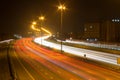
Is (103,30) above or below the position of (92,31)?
above

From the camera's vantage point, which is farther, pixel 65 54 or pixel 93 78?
pixel 65 54

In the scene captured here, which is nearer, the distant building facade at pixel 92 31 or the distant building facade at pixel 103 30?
the distant building facade at pixel 103 30

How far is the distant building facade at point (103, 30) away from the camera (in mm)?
148288

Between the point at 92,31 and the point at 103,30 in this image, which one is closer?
the point at 103,30

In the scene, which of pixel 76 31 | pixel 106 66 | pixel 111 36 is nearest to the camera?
pixel 106 66

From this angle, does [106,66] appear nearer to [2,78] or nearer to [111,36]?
[2,78]

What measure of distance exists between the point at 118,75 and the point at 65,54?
90.9 feet

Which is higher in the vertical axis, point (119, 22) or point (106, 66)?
point (119, 22)

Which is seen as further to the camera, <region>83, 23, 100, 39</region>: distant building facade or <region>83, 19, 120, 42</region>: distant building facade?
<region>83, 23, 100, 39</region>: distant building facade

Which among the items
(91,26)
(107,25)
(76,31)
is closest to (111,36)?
(107,25)

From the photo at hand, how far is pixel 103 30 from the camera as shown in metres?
160

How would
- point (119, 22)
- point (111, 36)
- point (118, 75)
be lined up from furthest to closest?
1. point (119, 22)
2. point (111, 36)
3. point (118, 75)

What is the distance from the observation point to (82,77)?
2831 cm

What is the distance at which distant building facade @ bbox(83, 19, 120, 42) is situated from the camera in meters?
148
